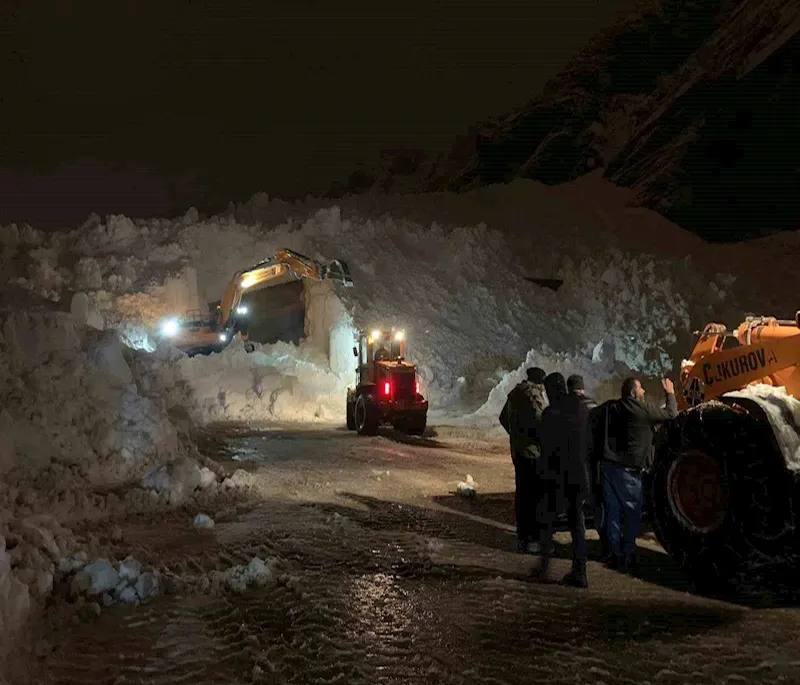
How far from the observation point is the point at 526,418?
640cm

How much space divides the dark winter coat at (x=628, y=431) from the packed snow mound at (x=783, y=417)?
684mm

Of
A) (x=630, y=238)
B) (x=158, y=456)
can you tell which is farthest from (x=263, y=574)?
(x=630, y=238)

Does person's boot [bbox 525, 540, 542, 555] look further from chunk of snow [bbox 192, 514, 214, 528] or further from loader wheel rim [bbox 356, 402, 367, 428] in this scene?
loader wheel rim [bbox 356, 402, 367, 428]

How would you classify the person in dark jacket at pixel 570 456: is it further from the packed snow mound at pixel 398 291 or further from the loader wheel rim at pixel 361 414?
the packed snow mound at pixel 398 291

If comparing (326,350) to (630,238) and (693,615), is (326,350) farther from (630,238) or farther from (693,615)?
(693,615)

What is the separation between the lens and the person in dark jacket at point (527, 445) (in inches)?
249

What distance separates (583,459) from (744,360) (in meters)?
2.23

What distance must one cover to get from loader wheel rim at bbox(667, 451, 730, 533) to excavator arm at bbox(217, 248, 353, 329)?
14.8m

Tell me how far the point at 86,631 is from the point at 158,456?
16.7ft

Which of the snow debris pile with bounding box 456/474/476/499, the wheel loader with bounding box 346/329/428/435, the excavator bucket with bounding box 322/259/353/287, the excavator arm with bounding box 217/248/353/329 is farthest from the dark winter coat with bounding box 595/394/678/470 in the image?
the excavator bucket with bounding box 322/259/353/287

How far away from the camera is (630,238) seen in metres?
24.9

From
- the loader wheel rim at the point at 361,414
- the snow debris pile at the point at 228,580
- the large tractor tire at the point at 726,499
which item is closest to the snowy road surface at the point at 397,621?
the snow debris pile at the point at 228,580

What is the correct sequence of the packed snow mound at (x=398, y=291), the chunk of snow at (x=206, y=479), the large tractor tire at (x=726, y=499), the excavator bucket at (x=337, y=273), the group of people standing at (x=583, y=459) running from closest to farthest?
the large tractor tire at (x=726, y=499), the group of people standing at (x=583, y=459), the chunk of snow at (x=206, y=479), the packed snow mound at (x=398, y=291), the excavator bucket at (x=337, y=273)

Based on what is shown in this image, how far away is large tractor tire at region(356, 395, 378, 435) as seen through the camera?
14758 mm
